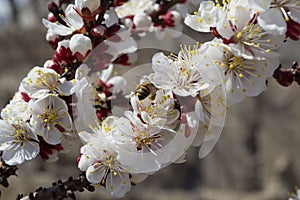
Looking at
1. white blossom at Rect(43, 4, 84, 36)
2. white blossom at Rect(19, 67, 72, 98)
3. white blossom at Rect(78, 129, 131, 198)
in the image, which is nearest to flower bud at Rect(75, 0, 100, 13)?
white blossom at Rect(43, 4, 84, 36)

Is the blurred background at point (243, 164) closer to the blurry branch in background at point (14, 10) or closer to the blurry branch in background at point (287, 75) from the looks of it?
the blurry branch in background at point (287, 75)

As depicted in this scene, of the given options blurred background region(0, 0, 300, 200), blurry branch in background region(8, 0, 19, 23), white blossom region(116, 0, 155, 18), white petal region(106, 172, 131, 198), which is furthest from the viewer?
blurry branch in background region(8, 0, 19, 23)

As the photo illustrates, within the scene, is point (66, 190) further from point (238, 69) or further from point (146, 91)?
point (238, 69)

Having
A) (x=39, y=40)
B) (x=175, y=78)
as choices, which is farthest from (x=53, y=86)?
(x=39, y=40)

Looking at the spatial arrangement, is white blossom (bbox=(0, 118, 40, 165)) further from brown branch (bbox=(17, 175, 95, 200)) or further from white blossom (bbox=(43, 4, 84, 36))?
white blossom (bbox=(43, 4, 84, 36))

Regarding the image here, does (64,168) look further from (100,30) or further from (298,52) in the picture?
(100,30)

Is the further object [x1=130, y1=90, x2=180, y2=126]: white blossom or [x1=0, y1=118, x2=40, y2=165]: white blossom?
[x1=0, y1=118, x2=40, y2=165]: white blossom

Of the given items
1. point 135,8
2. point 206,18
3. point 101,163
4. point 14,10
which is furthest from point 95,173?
point 14,10
